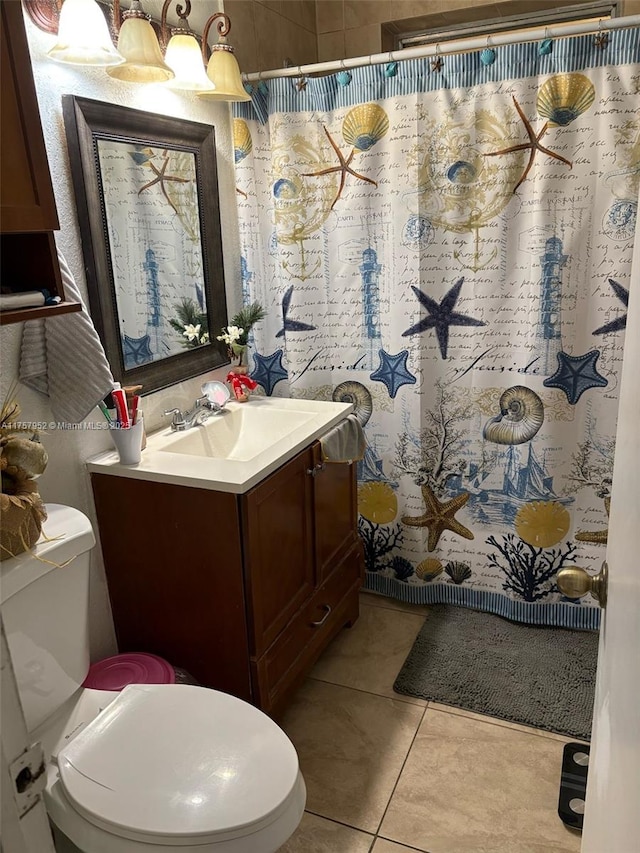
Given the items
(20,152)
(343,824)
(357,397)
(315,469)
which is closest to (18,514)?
(20,152)

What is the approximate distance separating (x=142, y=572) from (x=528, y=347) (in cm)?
144

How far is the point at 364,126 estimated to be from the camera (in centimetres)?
222

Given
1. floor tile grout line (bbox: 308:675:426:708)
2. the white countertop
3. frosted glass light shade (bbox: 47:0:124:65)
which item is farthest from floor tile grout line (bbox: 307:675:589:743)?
frosted glass light shade (bbox: 47:0:124:65)

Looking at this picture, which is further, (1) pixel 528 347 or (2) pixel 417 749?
(1) pixel 528 347

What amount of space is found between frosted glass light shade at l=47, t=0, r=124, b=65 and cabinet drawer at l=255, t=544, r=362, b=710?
160cm

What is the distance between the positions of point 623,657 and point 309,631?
144cm

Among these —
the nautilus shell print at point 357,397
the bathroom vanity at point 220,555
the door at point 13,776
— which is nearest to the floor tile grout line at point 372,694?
the bathroom vanity at point 220,555

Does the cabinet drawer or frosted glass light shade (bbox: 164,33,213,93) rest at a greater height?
frosted glass light shade (bbox: 164,33,213,93)

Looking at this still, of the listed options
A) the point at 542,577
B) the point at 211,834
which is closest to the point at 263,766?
the point at 211,834

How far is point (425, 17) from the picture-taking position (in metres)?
2.54

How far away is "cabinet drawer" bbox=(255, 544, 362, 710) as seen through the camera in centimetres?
187

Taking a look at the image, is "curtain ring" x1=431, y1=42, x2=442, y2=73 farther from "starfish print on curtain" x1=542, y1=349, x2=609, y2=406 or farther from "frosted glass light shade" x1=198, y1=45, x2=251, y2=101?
"starfish print on curtain" x1=542, y1=349, x2=609, y2=406

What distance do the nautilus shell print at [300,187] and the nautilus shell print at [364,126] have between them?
94 millimetres

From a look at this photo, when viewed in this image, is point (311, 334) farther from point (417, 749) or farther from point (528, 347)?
point (417, 749)
